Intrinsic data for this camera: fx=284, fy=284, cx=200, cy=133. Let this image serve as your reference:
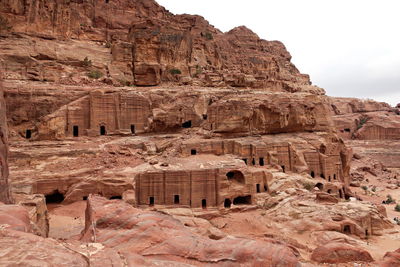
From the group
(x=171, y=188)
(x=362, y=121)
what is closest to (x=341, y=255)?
(x=171, y=188)

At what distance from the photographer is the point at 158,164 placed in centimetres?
2184

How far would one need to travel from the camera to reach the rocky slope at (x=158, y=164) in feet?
23.2

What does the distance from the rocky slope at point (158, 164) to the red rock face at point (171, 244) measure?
0.03 metres

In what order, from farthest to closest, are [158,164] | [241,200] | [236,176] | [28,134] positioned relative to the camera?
1. [28,134]
2. [241,200]
3. [236,176]
4. [158,164]

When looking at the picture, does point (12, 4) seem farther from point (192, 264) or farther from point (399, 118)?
point (399, 118)

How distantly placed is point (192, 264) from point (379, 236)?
1700 centimetres

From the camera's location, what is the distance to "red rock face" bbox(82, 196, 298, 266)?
258 inches

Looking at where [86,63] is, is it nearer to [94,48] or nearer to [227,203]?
[94,48]

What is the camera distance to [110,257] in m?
5.17

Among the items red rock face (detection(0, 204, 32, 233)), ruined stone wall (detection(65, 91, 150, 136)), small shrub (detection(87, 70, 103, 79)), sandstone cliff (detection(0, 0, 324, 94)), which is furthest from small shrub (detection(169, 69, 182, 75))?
red rock face (detection(0, 204, 32, 233))

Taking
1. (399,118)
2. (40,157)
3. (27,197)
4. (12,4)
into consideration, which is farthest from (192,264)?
(399,118)

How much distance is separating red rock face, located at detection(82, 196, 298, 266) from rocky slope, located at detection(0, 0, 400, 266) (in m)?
0.03

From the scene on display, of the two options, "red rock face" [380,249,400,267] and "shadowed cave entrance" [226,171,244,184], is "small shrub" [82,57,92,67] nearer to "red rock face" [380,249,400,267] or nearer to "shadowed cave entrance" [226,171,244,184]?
"shadowed cave entrance" [226,171,244,184]

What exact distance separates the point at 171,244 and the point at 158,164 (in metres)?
15.2
